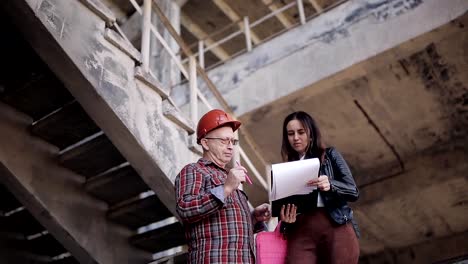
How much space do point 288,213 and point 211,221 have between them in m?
0.38

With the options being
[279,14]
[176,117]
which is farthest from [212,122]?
[279,14]

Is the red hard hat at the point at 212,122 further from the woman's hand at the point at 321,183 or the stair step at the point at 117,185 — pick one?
the stair step at the point at 117,185

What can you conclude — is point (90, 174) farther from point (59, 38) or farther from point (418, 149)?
point (418, 149)

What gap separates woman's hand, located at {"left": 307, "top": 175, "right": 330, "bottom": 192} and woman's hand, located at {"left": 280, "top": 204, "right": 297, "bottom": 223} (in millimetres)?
151

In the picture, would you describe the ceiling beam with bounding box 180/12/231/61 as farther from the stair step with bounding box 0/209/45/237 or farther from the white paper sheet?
the white paper sheet

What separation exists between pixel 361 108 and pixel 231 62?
1.86 metres

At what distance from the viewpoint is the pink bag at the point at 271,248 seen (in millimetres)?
2264

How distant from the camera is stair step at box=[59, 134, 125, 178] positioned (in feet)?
10.9

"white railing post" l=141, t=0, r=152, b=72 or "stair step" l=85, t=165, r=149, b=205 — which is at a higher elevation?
"white railing post" l=141, t=0, r=152, b=72

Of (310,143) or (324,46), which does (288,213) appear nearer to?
(310,143)

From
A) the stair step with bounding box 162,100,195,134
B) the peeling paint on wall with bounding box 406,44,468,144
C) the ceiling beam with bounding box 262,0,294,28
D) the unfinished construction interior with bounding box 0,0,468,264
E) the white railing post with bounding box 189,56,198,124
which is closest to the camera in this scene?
the unfinished construction interior with bounding box 0,0,468,264

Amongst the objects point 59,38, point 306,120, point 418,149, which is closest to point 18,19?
point 59,38

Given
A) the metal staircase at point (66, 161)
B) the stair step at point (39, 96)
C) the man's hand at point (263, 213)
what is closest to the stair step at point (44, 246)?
the metal staircase at point (66, 161)

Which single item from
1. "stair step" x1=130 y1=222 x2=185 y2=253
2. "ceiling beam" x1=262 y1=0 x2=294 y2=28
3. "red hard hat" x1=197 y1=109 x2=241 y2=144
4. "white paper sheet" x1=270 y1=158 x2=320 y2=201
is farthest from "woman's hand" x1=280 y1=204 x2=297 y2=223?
"ceiling beam" x1=262 y1=0 x2=294 y2=28
